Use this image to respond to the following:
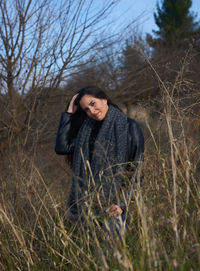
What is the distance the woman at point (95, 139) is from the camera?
2.35 meters

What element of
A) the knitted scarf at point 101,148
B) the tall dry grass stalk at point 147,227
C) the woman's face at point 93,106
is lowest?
the tall dry grass stalk at point 147,227

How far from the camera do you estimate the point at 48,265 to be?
75.9 inches

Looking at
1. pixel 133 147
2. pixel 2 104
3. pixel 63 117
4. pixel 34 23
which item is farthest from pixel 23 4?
pixel 133 147

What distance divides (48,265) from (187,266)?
3.00ft

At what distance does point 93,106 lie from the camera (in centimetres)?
246

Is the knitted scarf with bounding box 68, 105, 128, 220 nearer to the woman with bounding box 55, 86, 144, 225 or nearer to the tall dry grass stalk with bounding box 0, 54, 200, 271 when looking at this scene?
the woman with bounding box 55, 86, 144, 225

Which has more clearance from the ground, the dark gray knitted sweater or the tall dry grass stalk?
the dark gray knitted sweater

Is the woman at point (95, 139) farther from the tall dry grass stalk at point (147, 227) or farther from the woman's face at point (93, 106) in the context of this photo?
the tall dry grass stalk at point (147, 227)

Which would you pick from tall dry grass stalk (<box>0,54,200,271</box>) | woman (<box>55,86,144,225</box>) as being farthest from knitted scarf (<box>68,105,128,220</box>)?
tall dry grass stalk (<box>0,54,200,271</box>)

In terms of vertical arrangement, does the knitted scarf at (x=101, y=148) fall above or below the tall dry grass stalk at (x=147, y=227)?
above

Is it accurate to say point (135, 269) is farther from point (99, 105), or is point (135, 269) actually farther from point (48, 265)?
point (99, 105)

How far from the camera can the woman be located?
235cm

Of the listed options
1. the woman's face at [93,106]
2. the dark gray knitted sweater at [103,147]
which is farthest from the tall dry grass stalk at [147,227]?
the woman's face at [93,106]

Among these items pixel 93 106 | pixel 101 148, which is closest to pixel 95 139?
pixel 101 148
